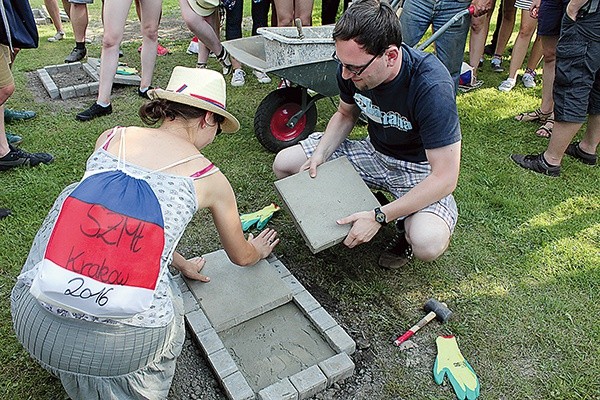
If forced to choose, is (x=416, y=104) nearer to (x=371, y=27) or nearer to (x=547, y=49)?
(x=371, y=27)

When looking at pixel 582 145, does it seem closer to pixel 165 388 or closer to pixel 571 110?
pixel 571 110

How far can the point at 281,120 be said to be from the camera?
12.3 feet

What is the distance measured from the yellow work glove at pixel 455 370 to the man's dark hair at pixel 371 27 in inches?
52.4

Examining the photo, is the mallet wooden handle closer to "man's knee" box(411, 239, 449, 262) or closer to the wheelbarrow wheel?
"man's knee" box(411, 239, 449, 262)

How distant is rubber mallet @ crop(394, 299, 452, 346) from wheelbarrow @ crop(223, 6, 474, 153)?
5.44ft

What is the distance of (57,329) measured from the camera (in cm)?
154

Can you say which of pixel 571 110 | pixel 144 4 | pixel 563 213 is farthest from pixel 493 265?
pixel 144 4

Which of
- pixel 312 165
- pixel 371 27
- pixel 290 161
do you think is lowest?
pixel 290 161

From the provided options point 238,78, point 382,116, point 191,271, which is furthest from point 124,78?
point 382,116

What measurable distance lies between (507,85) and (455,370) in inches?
146

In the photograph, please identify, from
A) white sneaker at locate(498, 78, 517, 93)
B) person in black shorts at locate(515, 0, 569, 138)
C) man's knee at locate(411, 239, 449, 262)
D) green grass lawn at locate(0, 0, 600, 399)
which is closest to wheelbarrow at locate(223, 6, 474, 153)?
green grass lawn at locate(0, 0, 600, 399)

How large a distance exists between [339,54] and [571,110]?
2.12 meters

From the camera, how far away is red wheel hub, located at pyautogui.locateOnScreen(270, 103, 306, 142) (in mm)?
3705

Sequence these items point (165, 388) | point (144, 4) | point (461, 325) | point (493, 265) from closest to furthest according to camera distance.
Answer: point (165, 388)
point (461, 325)
point (493, 265)
point (144, 4)
